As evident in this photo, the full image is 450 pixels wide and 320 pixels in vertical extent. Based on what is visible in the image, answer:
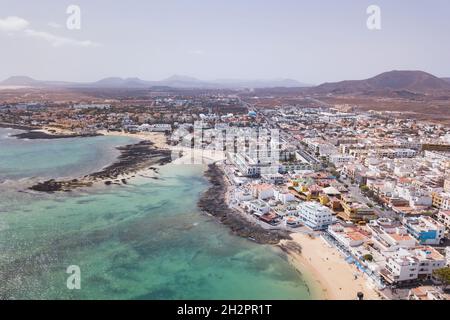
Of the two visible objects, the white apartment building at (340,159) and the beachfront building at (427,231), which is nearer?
the beachfront building at (427,231)

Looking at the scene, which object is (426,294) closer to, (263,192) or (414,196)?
(414,196)

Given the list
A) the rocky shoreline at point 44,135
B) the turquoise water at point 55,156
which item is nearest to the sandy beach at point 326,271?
the turquoise water at point 55,156

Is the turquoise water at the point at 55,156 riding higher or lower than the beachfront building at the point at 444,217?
higher

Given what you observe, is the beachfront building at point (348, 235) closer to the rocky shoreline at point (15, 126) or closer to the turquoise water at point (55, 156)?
the turquoise water at point (55, 156)

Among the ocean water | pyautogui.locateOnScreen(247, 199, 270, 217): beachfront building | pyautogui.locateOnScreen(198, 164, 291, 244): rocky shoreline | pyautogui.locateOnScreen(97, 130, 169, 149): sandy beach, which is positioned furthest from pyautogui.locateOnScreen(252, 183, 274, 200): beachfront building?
pyautogui.locateOnScreen(97, 130, 169, 149): sandy beach

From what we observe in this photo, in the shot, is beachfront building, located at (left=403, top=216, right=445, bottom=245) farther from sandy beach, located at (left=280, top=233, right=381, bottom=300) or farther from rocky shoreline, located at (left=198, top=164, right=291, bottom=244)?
rocky shoreline, located at (left=198, top=164, right=291, bottom=244)

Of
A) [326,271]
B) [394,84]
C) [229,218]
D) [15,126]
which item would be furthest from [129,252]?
[394,84]

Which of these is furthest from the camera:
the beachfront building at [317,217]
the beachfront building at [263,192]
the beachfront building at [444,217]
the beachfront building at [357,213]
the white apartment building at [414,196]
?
the beachfront building at [263,192]

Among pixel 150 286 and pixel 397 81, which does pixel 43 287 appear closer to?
pixel 150 286
